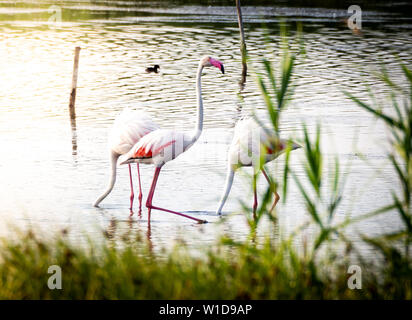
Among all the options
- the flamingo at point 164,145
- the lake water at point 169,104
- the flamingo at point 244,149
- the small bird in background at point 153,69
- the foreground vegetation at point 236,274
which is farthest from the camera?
the small bird in background at point 153,69

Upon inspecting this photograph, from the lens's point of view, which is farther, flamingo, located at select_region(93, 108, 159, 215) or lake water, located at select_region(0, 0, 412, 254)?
flamingo, located at select_region(93, 108, 159, 215)

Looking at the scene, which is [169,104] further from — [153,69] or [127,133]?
[127,133]

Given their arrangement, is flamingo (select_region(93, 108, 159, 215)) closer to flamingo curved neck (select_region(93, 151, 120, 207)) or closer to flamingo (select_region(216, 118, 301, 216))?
flamingo curved neck (select_region(93, 151, 120, 207))

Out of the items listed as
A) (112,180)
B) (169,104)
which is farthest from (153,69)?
(112,180)

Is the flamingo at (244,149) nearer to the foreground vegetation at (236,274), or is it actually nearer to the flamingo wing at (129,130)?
the flamingo wing at (129,130)

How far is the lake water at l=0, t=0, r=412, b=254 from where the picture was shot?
11.4 metres

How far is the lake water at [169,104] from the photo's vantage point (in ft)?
37.5

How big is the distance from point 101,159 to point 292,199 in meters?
4.32

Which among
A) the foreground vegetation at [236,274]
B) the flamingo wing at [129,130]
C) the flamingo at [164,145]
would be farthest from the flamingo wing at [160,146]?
the foreground vegetation at [236,274]

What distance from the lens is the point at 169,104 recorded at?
21828 millimetres

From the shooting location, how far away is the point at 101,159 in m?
15.1

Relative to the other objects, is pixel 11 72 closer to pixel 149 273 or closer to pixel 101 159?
pixel 101 159

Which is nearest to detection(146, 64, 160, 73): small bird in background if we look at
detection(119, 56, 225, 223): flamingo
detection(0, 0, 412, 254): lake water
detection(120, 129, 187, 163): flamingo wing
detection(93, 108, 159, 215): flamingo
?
detection(0, 0, 412, 254): lake water

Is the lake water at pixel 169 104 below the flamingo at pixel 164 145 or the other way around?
below
